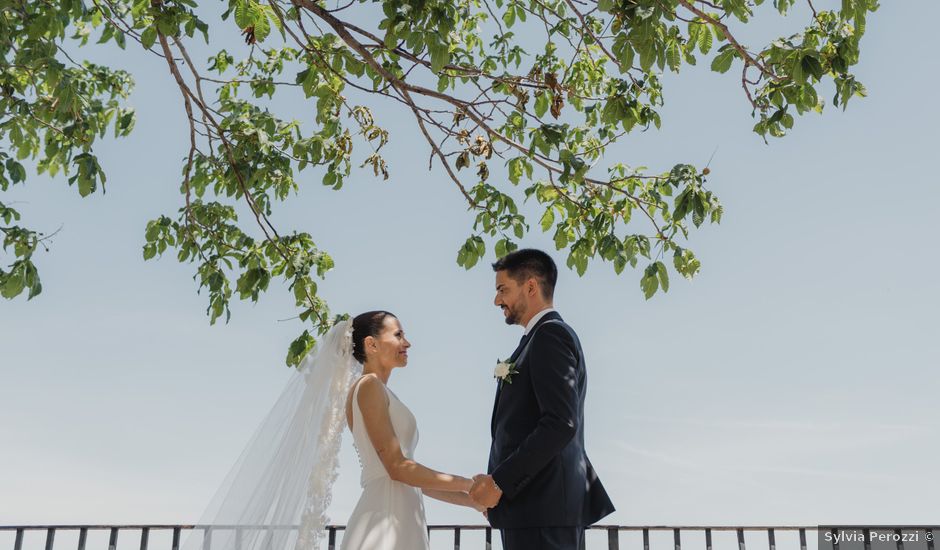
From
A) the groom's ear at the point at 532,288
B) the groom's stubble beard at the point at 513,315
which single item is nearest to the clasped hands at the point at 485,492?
the groom's stubble beard at the point at 513,315

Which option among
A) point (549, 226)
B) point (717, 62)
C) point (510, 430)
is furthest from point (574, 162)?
point (510, 430)

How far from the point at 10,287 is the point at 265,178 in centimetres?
201

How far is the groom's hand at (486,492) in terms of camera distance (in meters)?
3.89

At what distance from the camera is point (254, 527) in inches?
183

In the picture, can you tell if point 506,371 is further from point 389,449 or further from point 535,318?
point 389,449

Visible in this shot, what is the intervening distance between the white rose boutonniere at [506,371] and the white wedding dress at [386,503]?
28.7 inches

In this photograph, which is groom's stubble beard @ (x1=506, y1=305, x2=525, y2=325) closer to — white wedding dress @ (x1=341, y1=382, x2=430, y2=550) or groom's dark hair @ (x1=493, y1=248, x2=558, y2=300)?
groom's dark hair @ (x1=493, y1=248, x2=558, y2=300)

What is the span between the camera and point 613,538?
851 centimetres

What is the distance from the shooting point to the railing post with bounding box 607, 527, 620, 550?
8453mm

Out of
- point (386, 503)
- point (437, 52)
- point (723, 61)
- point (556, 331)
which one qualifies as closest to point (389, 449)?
point (386, 503)

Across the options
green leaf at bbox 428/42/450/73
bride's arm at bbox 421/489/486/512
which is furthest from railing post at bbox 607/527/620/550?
green leaf at bbox 428/42/450/73

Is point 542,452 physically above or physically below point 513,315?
below

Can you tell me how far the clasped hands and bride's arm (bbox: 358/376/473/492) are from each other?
0.74ft

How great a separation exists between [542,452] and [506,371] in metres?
0.48
